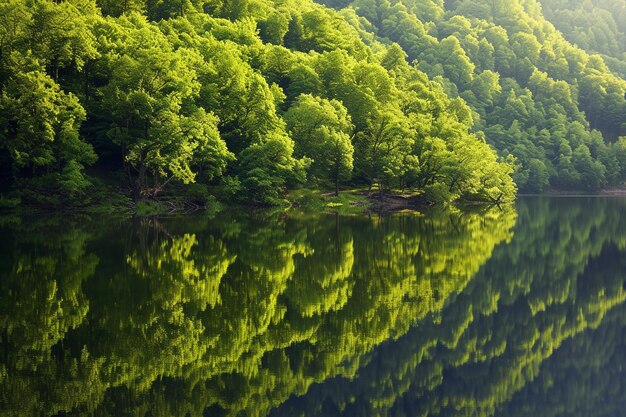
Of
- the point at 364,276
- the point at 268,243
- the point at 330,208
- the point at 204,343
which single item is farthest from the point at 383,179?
the point at 204,343

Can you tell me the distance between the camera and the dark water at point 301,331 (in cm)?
1333

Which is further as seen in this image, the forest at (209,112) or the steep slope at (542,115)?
the steep slope at (542,115)

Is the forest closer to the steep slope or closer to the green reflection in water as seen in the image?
the green reflection in water

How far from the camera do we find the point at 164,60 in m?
64.1

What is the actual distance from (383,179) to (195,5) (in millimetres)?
48333

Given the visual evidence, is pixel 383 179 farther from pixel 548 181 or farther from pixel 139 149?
pixel 548 181

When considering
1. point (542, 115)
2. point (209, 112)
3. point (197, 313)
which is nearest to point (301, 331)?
point (197, 313)

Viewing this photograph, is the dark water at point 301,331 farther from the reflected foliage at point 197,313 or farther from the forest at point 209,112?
the forest at point 209,112

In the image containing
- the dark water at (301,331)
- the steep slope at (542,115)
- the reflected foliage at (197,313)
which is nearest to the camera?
the reflected foliage at (197,313)

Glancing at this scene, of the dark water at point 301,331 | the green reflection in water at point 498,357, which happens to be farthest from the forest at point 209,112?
the green reflection in water at point 498,357

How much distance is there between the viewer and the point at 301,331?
18.0 m

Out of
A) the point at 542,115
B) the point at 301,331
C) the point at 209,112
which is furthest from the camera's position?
the point at 542,115

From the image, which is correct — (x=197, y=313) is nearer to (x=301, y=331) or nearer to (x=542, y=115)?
(x=301, y=331)

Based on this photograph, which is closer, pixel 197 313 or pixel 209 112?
pixel 197 313
